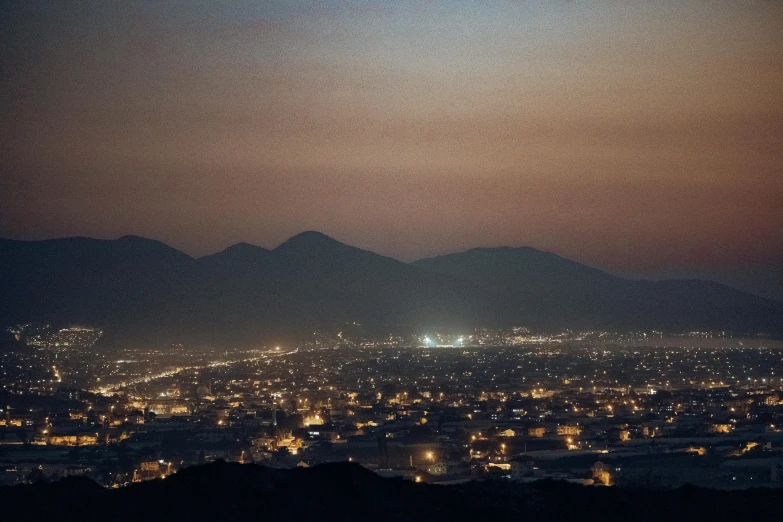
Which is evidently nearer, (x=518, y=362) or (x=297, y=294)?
(x=518, y=362)

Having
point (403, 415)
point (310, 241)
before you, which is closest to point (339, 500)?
point (403, 415)

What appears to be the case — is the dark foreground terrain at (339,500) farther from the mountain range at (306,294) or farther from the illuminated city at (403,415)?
the mountain range at (306,294)

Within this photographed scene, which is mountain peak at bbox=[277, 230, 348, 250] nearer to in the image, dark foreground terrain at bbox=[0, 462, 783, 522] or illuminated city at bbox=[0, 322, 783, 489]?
illuminated city at bbox=[0, 322, 783, 489]

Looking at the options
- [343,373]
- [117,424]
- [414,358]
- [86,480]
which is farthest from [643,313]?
[86,480]

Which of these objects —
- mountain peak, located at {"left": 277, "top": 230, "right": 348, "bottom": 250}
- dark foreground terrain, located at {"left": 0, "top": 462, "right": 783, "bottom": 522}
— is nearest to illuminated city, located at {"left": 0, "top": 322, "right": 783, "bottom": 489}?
dark foreground terrain, located at {"left": 0, "top": 462, "right": 783, "bottom": 522}

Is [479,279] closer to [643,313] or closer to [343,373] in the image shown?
[643,313]
